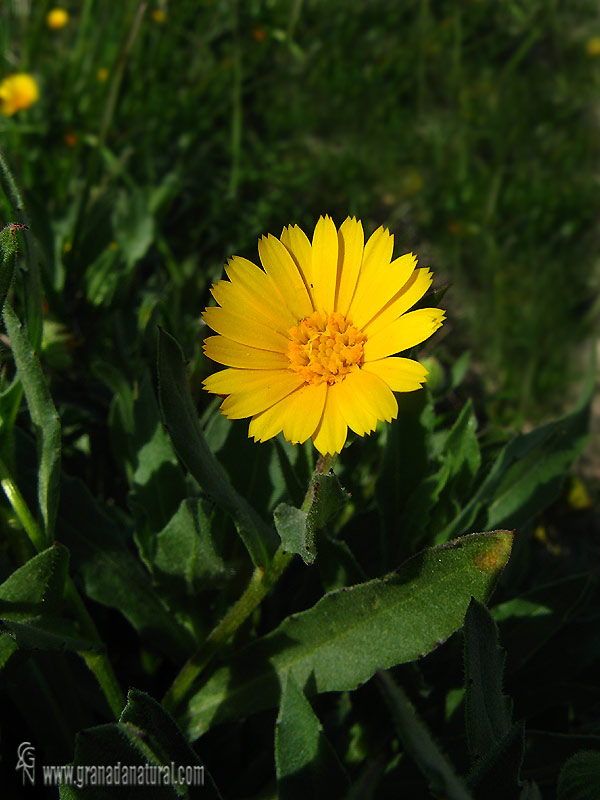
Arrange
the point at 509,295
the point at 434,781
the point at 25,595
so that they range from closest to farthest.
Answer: the point at 434,781
the point at 25,595
the point at 509,295

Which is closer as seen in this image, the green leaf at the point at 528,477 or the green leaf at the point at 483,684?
the green leaf at the point at 483,684

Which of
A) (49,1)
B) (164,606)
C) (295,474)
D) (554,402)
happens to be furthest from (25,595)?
(49,1)

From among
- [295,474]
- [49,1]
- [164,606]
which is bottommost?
[164,606]

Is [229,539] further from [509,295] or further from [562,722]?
[509,295]

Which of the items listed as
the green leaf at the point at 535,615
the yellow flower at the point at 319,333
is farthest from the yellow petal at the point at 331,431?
the green leaf at the point at 535,615

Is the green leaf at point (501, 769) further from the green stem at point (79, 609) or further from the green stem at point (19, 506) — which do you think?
the green stem at point (19, 506)

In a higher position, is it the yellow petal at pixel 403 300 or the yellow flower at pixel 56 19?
the yellow flower at pixel 56 19

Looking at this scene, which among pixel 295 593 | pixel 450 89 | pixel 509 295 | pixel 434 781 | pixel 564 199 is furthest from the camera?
pixel 450 89
